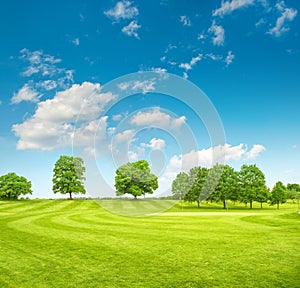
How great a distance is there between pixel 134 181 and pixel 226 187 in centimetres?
2146

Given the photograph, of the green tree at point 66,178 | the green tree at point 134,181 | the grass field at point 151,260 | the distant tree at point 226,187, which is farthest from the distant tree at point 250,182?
the grass field at point 151,260

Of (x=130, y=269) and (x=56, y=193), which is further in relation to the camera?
(x=56, y=193)

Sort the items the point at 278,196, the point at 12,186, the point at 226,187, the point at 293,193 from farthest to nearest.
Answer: the point at 293,193 < the point at 12,186 < the point at 278,196 < the point at 226,187

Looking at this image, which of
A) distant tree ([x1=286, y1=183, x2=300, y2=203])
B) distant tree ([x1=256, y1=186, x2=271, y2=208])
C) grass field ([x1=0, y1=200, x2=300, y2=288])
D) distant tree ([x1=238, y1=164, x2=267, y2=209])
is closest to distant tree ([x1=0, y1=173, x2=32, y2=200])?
distant tree ([x1=238, y1=164, x2=267, y2=209])

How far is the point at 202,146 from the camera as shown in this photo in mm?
30422

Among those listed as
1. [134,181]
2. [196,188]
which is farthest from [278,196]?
[134,181]

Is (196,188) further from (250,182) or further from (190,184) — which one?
(250,182)

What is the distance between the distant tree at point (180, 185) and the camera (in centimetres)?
5294

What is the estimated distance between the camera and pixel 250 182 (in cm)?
6794

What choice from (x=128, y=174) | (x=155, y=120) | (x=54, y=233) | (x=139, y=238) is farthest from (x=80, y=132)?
(x=128, y=174)

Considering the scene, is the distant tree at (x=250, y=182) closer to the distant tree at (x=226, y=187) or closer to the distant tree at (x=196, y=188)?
the distant tree at (x=226, y=187)

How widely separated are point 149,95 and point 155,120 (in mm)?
2701

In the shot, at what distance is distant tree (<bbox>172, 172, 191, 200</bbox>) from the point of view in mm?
52938

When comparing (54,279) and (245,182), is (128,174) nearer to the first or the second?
(245,182)
